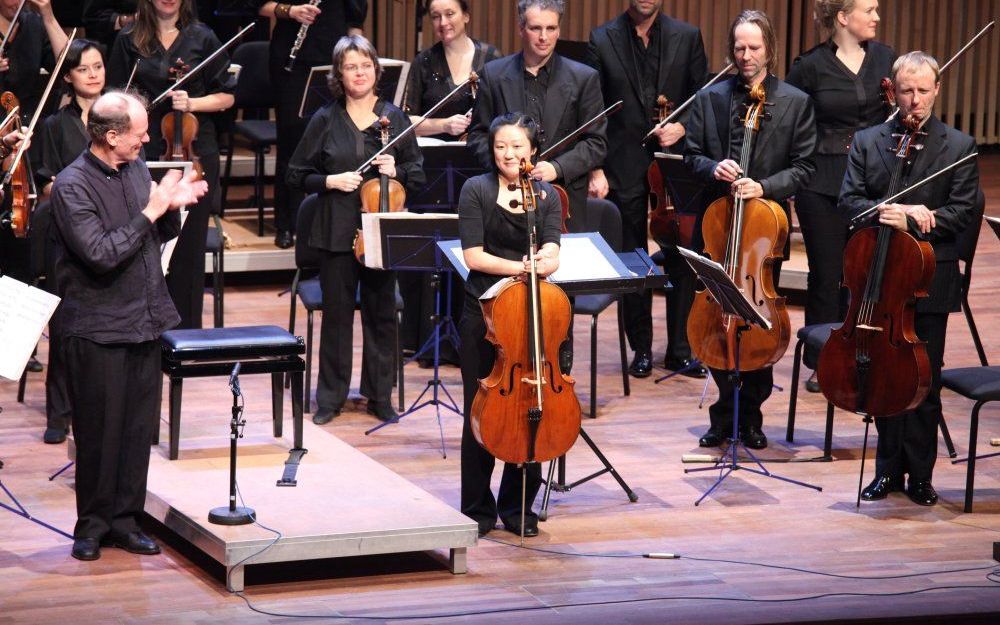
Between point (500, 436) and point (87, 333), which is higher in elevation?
point (87, 333)

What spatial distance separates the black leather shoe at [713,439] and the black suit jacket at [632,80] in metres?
1.42

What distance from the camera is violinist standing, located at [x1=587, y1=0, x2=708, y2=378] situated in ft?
21.7

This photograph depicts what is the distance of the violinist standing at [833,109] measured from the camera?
6.09 m

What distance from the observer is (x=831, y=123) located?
6152mm

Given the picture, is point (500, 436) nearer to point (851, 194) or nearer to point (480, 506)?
point (480, 506)

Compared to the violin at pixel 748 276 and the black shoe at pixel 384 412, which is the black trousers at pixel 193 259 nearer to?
the black shoe at pixel 384 412

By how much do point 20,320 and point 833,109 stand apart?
3240 mm

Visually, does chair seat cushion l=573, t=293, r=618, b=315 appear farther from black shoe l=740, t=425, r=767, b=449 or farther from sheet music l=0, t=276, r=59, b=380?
sheet music l=0, t=276, r=59, b=380

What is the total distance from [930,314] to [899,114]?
640mm

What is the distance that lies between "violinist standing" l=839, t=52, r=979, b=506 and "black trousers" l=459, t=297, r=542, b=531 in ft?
3.81

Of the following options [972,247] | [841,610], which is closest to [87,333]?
[841,610]

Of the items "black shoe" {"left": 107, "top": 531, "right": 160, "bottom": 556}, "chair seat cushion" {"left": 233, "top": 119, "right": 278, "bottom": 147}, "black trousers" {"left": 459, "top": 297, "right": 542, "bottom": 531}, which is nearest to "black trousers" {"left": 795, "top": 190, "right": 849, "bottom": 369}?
"black trousers" {"left": 459, "top": 297, "right": 542, "bottom": 531}

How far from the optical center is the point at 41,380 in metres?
6.46

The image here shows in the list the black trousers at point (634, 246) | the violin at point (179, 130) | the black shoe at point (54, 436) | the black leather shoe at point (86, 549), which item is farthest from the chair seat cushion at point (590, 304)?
the black leather shoe at point (86, 549)
